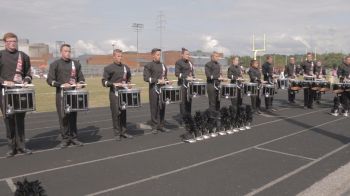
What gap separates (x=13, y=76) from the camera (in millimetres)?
7797

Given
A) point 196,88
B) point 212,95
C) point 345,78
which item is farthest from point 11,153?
point 345,78

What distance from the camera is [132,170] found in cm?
680

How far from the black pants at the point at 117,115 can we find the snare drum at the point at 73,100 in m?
1.35

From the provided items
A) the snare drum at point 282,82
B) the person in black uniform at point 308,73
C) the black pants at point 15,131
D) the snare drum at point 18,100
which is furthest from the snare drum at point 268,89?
the snare drum at point 18,100

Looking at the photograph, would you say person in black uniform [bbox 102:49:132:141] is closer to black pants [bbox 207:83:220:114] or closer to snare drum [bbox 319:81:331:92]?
black pants [bbox 207:83:220:114]

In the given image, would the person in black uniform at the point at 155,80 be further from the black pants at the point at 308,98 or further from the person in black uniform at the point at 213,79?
the black pants at the point at 308,98

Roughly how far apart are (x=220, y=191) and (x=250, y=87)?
7.66 meters

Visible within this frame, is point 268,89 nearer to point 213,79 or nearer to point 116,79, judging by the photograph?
point 213,79

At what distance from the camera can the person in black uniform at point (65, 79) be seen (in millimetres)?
8484

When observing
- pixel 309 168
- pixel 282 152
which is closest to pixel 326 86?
pixel 282 152

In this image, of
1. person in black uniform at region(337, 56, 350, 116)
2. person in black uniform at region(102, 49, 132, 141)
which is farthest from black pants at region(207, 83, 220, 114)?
person in black uniform at region(337, 56, 350, 116)

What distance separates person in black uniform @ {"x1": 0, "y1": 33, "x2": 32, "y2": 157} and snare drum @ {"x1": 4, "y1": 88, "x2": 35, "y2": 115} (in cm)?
23

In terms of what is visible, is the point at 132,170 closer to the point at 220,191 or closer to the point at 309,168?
the point at 220,191

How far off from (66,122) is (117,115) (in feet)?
4.50
